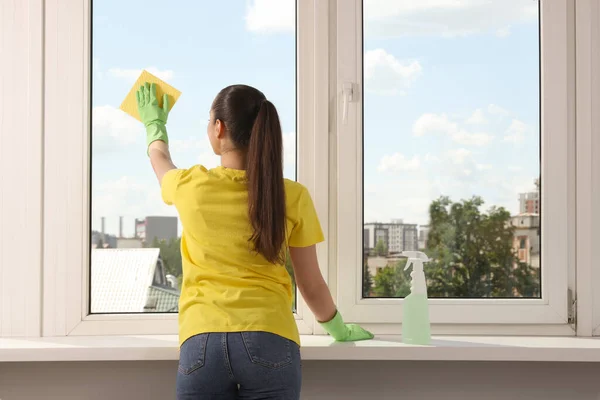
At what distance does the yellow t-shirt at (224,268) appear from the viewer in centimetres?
129

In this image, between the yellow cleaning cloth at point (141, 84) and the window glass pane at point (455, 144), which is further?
the window glass pane at point (455, 144)

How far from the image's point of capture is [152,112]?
5.09ft

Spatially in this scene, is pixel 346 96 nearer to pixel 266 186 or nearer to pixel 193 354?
pixel 266 186

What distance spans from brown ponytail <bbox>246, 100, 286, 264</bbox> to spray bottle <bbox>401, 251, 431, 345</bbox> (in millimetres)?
387

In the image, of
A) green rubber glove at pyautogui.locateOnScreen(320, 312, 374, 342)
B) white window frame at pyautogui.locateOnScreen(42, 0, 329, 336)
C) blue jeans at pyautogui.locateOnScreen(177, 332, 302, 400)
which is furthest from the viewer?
white window frame at pyautogui.locateOnScreen(42, 0, 329, 336)

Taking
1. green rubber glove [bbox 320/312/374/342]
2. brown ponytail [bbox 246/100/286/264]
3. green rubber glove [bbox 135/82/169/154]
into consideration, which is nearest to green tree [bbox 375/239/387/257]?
green rubber glove [bbox 320/312/374/342]

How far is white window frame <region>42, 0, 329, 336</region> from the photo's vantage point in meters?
1.64

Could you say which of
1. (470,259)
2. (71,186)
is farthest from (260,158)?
(470,259)

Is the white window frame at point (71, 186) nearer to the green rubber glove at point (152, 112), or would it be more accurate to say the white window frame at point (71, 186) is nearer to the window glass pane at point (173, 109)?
the window glass pane at point (173, 109)

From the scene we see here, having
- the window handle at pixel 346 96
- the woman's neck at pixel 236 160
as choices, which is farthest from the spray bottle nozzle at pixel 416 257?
the woman's neck at pixel 236 160

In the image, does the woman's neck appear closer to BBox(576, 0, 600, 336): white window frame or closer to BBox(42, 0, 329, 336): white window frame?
BBox(42, 0, 329, 336): white window frame

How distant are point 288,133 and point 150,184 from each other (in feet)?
1.26

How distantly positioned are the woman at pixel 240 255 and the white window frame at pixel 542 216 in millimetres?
302

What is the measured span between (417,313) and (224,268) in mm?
506
